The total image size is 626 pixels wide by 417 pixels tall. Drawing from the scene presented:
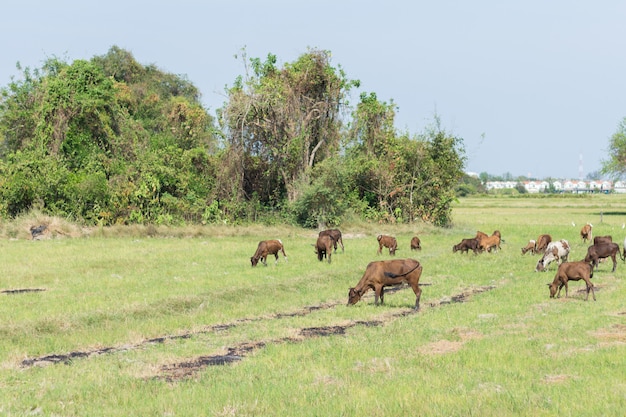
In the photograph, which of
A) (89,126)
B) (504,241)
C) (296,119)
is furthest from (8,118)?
(504,241)

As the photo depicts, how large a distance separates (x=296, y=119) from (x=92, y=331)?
110 feet

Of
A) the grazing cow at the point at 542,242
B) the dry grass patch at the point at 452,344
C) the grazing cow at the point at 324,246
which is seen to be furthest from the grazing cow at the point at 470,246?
the dry grass patch at the point at 452,344

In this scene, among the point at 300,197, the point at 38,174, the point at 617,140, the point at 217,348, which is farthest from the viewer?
the point at 617,140

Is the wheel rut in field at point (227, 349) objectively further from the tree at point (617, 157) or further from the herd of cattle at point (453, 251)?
the tree at point (617, 157)

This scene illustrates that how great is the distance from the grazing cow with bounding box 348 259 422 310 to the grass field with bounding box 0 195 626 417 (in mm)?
426

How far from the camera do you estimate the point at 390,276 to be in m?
18.6

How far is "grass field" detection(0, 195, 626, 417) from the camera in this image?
10156mm

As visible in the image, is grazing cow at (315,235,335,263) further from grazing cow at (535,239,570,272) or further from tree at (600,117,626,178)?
tree at (600,117,626,178)

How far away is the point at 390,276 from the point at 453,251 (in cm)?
1466

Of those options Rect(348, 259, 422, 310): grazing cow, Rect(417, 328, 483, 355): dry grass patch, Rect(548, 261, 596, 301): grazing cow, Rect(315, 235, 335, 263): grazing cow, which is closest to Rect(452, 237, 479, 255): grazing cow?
Rect(315, 235, 335, 263): grazing cow

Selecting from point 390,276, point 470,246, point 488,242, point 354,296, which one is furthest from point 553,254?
point 354,296

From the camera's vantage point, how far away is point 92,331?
16156 mm

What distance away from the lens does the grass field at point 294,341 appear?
33.3 feet

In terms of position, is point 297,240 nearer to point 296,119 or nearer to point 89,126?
point 296,119
